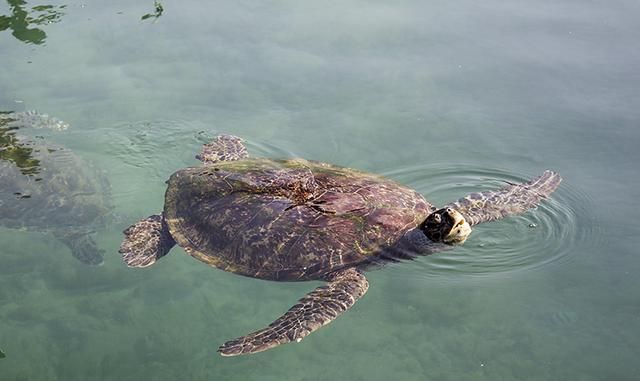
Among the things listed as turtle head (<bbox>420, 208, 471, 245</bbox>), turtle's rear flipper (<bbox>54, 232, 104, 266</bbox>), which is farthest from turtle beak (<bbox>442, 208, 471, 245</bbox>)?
turtle's rear flipper (<bbox>54, 232, 104, 266</bbox>)

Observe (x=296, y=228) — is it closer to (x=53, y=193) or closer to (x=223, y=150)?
(x=223, y=150)

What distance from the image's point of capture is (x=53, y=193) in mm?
6875

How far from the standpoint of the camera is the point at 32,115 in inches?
302

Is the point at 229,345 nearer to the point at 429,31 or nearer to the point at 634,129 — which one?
the point at 634,129

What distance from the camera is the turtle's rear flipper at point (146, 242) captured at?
590 cm

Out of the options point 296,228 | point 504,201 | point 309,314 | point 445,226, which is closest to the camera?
point 309,314

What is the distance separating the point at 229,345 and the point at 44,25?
7.21 meters

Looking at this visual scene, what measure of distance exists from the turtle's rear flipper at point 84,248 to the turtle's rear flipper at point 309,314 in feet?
6.83

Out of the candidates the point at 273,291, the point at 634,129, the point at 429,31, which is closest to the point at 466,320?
the point at 273,291

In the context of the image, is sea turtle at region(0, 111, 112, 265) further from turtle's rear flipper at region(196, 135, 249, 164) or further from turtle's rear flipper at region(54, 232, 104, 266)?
turtle's rear flipper at region(196, 135, 249, 164)

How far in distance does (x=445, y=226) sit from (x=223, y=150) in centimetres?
286

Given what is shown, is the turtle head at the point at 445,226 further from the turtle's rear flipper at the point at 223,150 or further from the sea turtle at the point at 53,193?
the sea turtle at the point at 53,193

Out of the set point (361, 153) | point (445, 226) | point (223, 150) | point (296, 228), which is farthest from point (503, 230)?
point (223, 150)

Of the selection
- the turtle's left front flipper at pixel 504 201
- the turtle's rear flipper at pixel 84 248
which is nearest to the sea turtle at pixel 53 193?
the turtle's rear flipper at pixel 84 248
